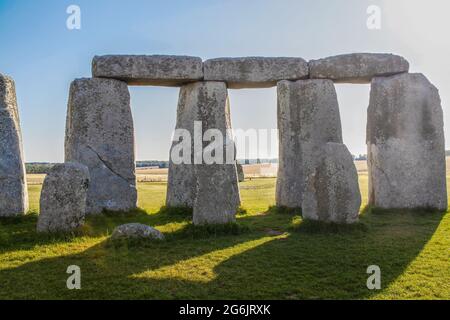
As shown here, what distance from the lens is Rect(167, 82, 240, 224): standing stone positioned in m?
10.7

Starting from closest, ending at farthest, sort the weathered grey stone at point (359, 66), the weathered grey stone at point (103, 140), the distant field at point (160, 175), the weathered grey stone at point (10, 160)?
the weathered grey stone at point (10, 160) < the weathered grey stone at point (103, 140) < the weathered grey stone at point (359, 66) < the distant field at point (160, 175)

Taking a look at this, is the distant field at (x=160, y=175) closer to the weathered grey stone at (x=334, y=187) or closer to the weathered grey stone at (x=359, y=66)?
the weathered grey stone at (x=359, y=66)

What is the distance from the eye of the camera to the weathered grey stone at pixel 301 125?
14.6m

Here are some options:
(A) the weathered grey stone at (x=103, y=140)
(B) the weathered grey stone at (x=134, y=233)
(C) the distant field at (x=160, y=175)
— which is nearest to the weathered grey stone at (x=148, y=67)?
(A) the weathered grey stone at (x=103, y=140)

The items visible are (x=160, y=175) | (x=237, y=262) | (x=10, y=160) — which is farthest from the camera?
(x=160, y=175)

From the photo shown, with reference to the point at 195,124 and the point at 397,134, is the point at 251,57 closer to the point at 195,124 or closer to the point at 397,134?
the point at 195,124

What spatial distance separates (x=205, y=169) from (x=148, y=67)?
16.3 ft

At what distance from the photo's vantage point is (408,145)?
46.6 ft

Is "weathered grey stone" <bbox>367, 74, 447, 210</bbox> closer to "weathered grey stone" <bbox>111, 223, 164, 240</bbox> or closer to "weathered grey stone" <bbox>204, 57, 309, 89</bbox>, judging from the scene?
"weathered grey stone" <bbox>204, 57, 309, 89</bbox>

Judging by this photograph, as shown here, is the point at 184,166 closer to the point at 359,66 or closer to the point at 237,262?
the point at 359,66

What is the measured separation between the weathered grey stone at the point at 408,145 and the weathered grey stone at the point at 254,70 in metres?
2.73

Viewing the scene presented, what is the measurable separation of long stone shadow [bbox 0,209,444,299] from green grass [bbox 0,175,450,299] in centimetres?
2

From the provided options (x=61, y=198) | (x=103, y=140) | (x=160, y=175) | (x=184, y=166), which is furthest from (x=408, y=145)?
(x=160, y=175)
